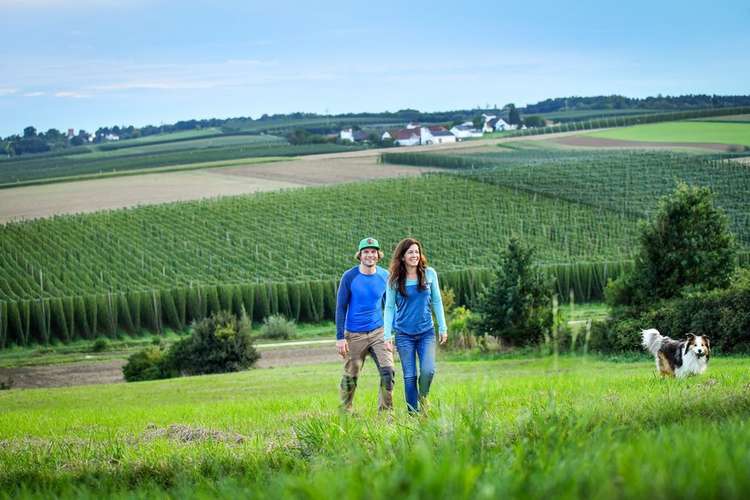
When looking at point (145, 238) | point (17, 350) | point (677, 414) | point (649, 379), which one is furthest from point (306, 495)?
point (145, 238)

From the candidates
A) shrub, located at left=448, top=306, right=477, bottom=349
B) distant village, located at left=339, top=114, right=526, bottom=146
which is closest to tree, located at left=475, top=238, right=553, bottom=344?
shrub, located at left=448, top=306, right=477, bottom=349

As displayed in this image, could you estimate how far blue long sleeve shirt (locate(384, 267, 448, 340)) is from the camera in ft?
37.5

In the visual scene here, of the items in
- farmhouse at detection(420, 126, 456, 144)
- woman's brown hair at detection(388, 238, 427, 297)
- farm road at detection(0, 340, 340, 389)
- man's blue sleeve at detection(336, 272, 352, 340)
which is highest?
farmhouse at detection(420, 126, 456, 144)

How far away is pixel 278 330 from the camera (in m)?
55.1

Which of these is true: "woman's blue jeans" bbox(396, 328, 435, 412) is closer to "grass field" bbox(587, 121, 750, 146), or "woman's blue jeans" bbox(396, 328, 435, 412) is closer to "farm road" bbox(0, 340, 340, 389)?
"farm road" bbox(0, 340, 340, 389)

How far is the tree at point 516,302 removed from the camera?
125ft

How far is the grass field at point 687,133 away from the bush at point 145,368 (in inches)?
3108

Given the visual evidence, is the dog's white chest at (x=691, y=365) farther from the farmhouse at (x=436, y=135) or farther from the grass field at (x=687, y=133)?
the farmhouse at (x=436, y=135)

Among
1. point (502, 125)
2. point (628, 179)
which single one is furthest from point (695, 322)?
point (502, 125)

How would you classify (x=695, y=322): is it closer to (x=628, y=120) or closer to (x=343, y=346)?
(x=343, y=346)

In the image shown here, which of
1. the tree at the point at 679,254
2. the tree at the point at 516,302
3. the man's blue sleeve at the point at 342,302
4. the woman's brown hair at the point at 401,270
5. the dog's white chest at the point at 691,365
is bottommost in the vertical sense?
the tree at the point at 516,302

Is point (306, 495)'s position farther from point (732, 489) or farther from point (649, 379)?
point (649, 379)

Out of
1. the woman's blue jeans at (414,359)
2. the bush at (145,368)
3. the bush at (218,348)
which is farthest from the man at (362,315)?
the bush at (145,368)

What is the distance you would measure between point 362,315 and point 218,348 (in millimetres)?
28762
